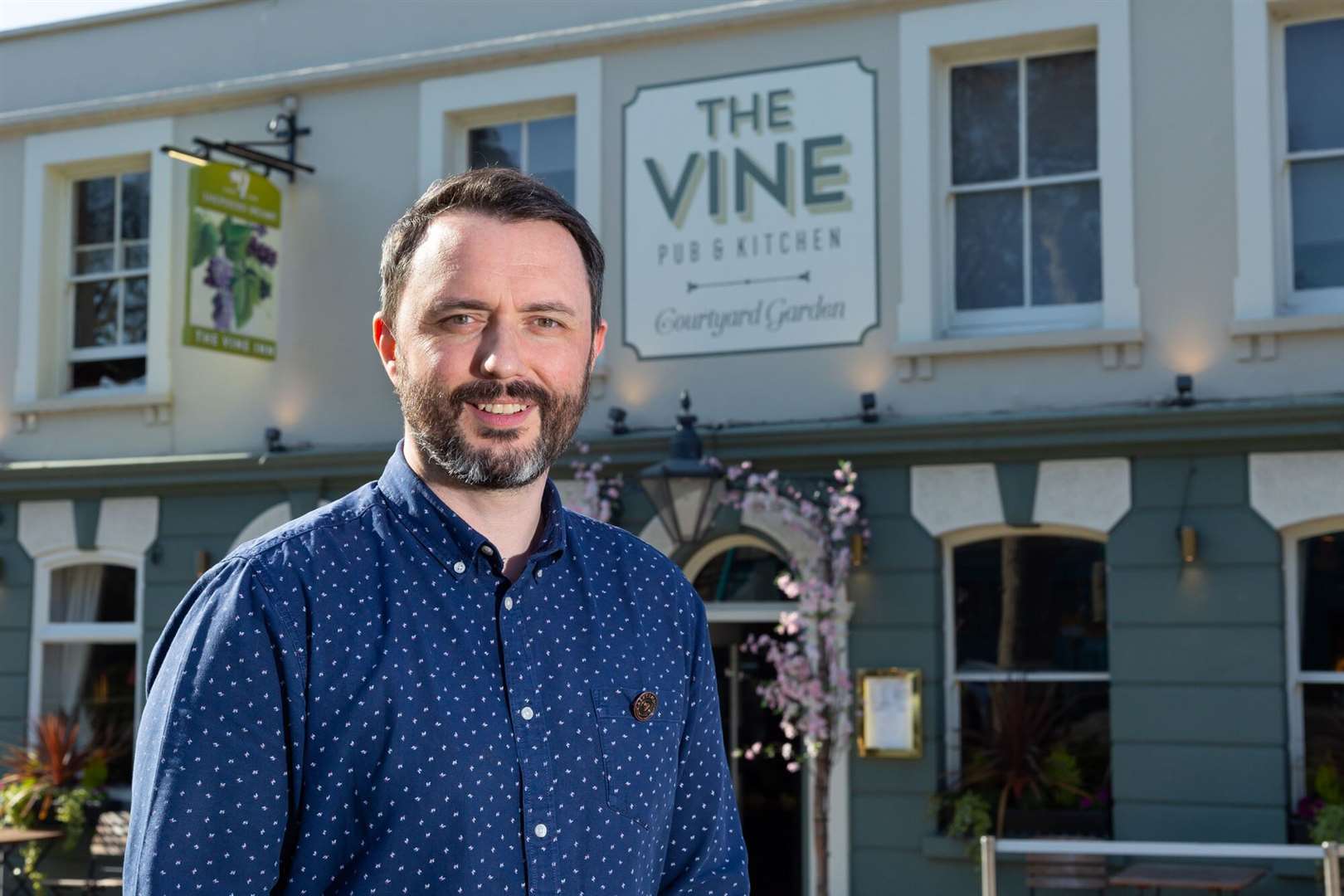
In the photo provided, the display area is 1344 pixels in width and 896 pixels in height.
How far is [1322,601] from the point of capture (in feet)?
29.7

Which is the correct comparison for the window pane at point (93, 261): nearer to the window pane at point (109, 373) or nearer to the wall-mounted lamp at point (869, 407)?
the window pane at point (109, 373)

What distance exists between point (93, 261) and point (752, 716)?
240 inches

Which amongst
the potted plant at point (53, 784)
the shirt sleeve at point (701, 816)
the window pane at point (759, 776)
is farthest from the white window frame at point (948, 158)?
the shirt sleeve at point (701, 816)

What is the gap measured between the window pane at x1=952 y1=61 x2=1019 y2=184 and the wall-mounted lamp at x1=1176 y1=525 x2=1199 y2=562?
2.37 m

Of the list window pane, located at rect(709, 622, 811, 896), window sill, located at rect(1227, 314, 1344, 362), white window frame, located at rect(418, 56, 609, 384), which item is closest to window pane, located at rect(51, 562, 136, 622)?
white window frame, located at rect(418, 56, 609, 384)

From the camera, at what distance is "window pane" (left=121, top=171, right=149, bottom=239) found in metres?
12.4

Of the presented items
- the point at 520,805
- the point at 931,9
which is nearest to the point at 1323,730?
the point at 931,9

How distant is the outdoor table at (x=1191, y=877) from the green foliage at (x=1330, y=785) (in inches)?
→ 20.1

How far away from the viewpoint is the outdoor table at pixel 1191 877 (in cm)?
800

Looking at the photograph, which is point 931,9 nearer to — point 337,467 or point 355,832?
point 337,467

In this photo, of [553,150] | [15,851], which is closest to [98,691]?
[15,851]

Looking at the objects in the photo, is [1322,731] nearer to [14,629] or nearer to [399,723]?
[399,723]

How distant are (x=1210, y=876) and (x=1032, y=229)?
3765 mm

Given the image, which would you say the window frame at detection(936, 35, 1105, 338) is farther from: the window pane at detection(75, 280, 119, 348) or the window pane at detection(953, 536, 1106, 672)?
the window pane at detection(75, 280, 119, 348)
